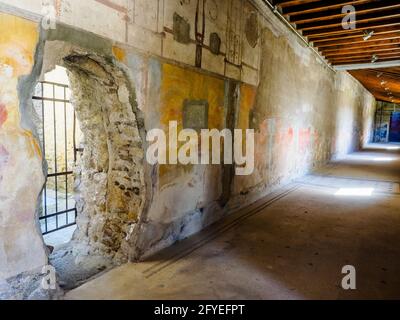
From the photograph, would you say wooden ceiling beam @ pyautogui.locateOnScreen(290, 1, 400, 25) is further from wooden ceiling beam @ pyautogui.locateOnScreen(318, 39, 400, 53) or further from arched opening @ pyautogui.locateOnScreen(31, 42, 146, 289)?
arched opening @ pyautogui.locateOnScreen(31, 42, 146, 289)

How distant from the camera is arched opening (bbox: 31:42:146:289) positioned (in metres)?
2.79

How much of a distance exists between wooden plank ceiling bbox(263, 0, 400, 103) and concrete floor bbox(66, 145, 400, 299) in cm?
327

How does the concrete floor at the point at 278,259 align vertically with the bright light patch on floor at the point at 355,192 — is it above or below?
below

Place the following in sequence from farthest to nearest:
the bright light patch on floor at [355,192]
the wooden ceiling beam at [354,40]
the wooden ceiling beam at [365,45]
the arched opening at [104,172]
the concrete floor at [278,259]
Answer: the wooden ceiling beam at [365,45] < the wooden ceiling beam at [354,40] < the bright light patch on floor at [355,192] < the arched opening at [104,172] < the concrete floor at [278,259]

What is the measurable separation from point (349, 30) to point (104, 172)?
5.56 metres

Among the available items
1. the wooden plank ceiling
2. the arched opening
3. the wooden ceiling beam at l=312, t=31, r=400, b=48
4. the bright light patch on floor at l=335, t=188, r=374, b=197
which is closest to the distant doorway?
the wooden plank ceiling

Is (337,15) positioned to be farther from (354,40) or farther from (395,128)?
(395,128)

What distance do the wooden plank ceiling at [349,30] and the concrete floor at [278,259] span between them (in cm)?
327

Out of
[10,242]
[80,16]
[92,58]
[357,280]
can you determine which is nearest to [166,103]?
[92,58]

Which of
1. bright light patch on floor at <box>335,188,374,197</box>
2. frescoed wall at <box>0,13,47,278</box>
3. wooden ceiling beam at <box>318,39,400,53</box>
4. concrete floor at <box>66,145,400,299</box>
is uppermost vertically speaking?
wooden ceiling beam at <box>318,39,400,53</box>

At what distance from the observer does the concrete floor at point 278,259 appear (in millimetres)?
2484

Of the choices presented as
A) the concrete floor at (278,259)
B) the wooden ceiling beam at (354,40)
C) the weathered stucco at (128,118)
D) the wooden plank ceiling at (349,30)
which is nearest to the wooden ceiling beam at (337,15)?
the wooden plank ceiling at (349,30)

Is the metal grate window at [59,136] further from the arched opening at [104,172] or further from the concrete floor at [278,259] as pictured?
the concrete floor at [278,259]

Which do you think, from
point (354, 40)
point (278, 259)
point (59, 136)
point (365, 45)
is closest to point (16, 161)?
point (278, 259)
